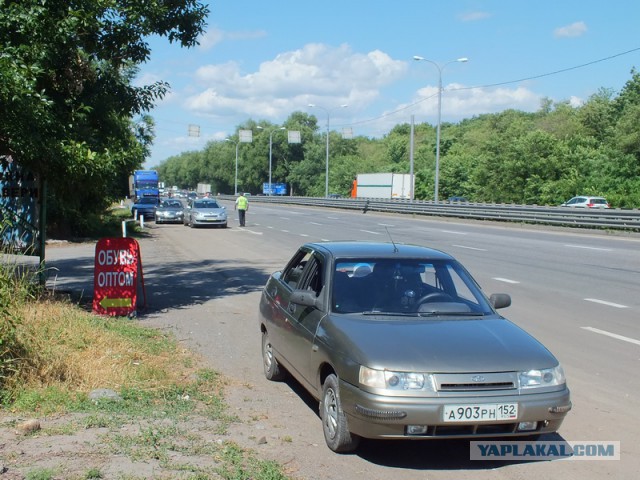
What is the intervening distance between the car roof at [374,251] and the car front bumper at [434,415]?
5.66 ft

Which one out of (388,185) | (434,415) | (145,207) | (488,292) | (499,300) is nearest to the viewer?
(434,415)

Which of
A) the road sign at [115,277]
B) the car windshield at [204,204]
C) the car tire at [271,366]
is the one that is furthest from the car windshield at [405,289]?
the car windshield at [204,204]

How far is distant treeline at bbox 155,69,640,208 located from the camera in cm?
5594

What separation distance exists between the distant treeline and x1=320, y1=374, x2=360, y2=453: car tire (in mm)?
41742

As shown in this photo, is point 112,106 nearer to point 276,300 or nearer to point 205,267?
point 276,300

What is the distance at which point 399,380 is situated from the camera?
4.77m

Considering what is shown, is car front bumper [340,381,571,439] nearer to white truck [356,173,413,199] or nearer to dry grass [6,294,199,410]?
dry grass [6,294,199,410]

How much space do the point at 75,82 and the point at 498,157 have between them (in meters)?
63.7

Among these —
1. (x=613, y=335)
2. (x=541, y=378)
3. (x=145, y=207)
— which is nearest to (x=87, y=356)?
(x=541, y=378)

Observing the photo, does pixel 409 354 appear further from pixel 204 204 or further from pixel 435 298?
pixel 204 204

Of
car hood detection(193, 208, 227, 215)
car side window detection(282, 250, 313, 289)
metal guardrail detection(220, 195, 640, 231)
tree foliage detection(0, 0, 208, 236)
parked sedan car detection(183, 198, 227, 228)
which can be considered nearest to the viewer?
car side window detection(282, 250, 313, 289)

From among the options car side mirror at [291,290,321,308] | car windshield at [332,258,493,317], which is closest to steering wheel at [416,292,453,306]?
car windshield at [332,258,493,317]

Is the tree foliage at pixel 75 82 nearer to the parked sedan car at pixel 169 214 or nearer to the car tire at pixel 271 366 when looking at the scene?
the car tire at pixel 271 366

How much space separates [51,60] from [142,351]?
4208 mm
